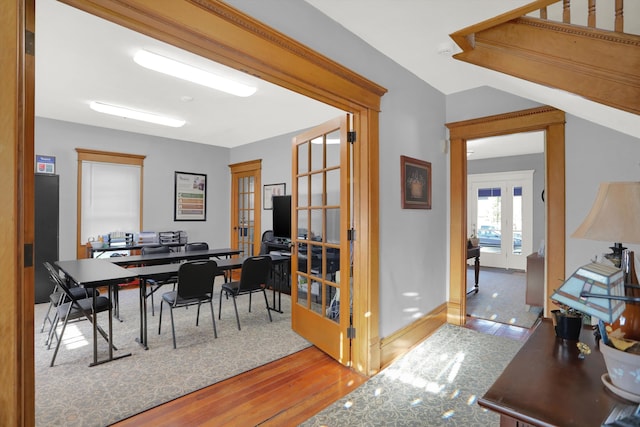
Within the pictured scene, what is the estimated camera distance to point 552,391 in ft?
3.43

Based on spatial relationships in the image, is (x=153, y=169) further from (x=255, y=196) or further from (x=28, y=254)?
(x=28, y=254)

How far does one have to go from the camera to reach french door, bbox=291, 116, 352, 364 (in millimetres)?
2729

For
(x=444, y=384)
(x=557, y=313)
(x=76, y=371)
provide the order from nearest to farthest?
(x=557, y=313) → (x=444, y=384) → (x=76, y=371)

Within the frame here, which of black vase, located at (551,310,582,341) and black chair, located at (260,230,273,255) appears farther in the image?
black chair, located at (260,230,273,255)

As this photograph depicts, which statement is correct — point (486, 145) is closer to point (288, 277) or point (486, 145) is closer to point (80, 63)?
point (288, 277)

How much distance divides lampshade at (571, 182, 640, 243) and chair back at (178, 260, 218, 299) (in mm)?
2978

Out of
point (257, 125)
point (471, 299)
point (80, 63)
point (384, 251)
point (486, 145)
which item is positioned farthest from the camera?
point (486, 145)

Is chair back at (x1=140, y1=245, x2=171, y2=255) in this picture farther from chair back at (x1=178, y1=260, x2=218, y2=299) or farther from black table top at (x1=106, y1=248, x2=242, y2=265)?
chair back at (x1=178, y1=260, x2=218, y2=299)

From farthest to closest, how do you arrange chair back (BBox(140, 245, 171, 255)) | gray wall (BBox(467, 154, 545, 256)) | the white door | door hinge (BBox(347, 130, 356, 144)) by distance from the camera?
the white door
gray wall (BBox(467, 154, 545, 256))
chair back (BBox(140, 245, 171, 255))
door hinge (BBox(347, 130, 356, 144))

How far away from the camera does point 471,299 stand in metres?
4.91

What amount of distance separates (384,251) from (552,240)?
174 centimetres

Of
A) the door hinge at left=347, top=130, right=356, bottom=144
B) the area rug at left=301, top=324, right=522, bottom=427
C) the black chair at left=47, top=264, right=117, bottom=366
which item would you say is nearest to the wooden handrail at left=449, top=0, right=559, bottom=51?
the door hinge at left=347, top=130, right=356, bottom=144

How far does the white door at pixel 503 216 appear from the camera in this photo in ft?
23.6

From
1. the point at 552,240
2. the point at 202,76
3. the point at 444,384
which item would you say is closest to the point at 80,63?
the point at 202,76
